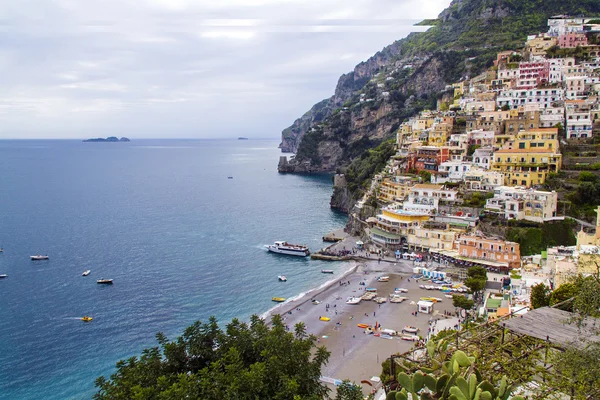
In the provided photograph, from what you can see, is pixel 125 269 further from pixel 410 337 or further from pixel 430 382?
pixel 430 382

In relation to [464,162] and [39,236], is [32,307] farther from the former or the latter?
[464,162]

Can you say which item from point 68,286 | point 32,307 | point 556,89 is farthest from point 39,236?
point 556,89

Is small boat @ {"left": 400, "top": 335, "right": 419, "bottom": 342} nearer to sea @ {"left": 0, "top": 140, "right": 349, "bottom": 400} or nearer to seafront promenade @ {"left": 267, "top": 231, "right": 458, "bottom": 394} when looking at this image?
seafront promenade @ {"left": 267, "top": 231, "right": 458, "bottom": 394}

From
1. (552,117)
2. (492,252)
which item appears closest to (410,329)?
(492,252)

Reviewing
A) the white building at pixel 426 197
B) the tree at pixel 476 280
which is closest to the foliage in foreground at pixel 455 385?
the tree at pixel 476 280

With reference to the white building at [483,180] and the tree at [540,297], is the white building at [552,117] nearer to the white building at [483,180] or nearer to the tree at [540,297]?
the white building at [483,180]

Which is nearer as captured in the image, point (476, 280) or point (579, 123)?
point (476, 280)
